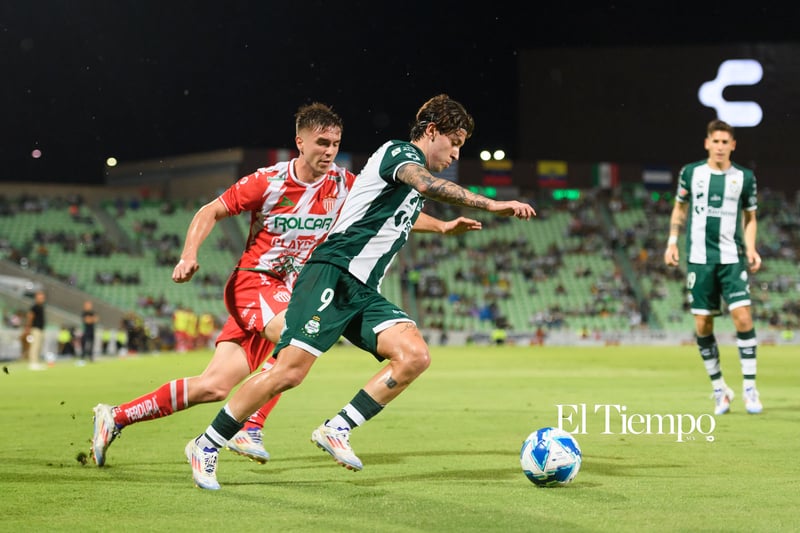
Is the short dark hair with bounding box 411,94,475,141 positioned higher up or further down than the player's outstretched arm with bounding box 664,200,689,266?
higher up

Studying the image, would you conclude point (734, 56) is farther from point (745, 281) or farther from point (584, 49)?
point (745, 281)

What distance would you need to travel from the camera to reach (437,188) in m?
5.75

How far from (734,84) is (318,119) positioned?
47660 millimetres

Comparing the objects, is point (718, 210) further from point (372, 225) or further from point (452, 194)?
point (452, 194)

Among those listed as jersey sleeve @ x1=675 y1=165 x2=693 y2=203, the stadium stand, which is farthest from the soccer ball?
the stadium stand

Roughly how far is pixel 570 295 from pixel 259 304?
43.3m

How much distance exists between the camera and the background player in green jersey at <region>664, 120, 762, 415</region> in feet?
35.5

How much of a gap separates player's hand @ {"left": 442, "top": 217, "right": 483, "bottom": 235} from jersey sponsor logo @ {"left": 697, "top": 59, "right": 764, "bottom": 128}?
46.1m

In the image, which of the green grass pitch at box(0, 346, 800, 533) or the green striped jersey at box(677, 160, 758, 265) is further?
the green striped jersey at box(677, 160, 758, 265)

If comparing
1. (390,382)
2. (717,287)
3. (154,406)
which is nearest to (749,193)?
(717,287)

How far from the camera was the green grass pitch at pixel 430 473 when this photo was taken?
5035mm

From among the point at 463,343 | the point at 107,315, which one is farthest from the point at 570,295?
the point at 107,315

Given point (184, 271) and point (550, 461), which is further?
point (184, 271)

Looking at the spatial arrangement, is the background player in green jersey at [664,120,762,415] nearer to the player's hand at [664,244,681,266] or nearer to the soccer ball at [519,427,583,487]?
the player's hand at [664,244,681,266]
